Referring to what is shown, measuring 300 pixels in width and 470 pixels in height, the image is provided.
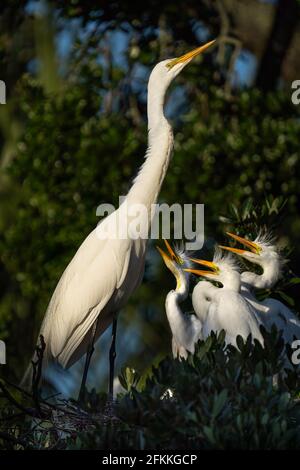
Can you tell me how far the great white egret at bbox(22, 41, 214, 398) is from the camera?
4.24m

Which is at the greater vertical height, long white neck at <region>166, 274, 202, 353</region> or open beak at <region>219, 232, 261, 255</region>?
open beak at <region>219, 232, 261, 255</region>

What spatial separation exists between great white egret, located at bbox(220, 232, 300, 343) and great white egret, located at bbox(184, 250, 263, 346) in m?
0.09

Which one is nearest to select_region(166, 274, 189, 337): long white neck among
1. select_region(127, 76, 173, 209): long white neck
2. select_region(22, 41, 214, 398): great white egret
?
select_region(22, 41, 214, 398): great white egret

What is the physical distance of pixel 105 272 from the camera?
13.9 feet

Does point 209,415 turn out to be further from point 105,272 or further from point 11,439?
point 105,272

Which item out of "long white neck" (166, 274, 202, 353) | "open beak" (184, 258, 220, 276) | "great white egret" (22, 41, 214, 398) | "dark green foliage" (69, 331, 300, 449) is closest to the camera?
"dark green foliage" (69, 331, 300, 449)

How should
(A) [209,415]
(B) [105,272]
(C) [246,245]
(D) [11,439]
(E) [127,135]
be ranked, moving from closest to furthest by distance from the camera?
(A) [209,415], (D) [11,439], (B) [105,272], (C) [246,245], (E) [127,135]

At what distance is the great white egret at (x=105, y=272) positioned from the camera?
13.9ft

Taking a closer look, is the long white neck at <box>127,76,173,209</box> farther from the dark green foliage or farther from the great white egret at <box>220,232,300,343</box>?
the dark green foliage

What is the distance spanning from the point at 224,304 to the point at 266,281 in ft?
1.22

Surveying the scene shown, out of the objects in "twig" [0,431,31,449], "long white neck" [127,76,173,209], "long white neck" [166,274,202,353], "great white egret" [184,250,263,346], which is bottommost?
"twig" [0,431,31,449]

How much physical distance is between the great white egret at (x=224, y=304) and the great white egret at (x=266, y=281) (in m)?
0.09

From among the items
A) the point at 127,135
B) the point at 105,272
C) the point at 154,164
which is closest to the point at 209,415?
the point at 105,272
